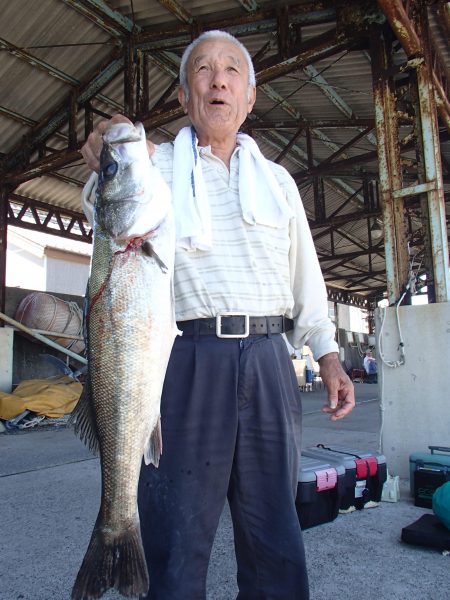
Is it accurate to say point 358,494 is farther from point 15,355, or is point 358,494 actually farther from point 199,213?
point 15,355

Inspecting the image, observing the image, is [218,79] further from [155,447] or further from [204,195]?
[155,447]

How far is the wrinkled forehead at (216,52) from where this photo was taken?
2.01 metres

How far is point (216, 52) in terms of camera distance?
6.61 feet

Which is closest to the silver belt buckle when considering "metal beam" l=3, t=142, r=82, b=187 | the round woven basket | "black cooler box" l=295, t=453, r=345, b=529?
"black cooler box" l=295, t=453, r=345, b=529

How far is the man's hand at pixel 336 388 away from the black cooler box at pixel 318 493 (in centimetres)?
147

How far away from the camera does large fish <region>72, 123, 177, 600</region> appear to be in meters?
1.52

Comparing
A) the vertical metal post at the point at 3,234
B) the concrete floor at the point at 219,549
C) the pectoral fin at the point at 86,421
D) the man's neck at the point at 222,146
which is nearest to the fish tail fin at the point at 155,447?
the pectoral fin at the point at 86,421

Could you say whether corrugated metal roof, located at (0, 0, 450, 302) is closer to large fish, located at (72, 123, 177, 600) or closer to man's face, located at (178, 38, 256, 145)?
man's face, located at (178, 38, 256, 145)

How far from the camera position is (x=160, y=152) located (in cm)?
203

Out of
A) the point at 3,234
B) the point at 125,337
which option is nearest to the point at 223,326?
the point at 125,337

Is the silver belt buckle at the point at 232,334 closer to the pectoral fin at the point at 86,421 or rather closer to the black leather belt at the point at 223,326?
the black leather belt at the point at 223,326

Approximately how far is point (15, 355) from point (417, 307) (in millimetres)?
8812

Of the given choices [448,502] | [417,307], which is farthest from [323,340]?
[417,307]

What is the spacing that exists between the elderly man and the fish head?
17cm
